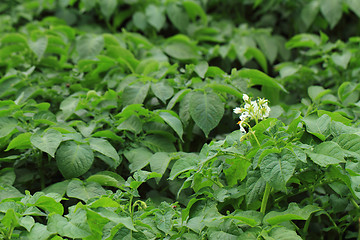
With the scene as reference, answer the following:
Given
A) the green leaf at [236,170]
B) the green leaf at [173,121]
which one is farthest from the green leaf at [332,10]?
the green leaf at [236,170]

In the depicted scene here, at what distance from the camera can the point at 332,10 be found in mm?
2996

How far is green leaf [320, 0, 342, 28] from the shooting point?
2986mm

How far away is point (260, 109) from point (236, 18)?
2.18m

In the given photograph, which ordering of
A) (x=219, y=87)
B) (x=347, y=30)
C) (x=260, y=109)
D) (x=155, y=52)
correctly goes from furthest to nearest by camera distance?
(x=347, y=30)
(x=155, y=52)
(x=219, y=87)
(x=260, y=109)

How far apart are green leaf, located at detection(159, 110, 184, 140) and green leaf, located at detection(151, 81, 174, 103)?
10 cm

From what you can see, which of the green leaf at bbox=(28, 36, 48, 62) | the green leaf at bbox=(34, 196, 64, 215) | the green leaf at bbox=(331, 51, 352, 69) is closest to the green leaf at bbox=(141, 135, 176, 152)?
the green leaf at bbox=(34, 196, 64, 215)

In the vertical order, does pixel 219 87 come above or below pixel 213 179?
above

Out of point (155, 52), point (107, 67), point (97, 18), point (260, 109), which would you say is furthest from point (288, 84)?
point (97, 18)

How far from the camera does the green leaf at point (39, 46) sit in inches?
99.3

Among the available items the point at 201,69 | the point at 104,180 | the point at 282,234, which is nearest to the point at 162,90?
the point at 201,69

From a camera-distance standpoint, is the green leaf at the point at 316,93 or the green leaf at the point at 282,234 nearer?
the green leaf at the point at 282,234

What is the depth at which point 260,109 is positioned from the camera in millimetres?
1521

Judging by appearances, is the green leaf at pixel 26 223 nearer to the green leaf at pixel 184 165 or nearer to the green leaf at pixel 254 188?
the green leaf at pixel 184 165

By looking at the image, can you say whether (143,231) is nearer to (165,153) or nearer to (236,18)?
(165,153)
